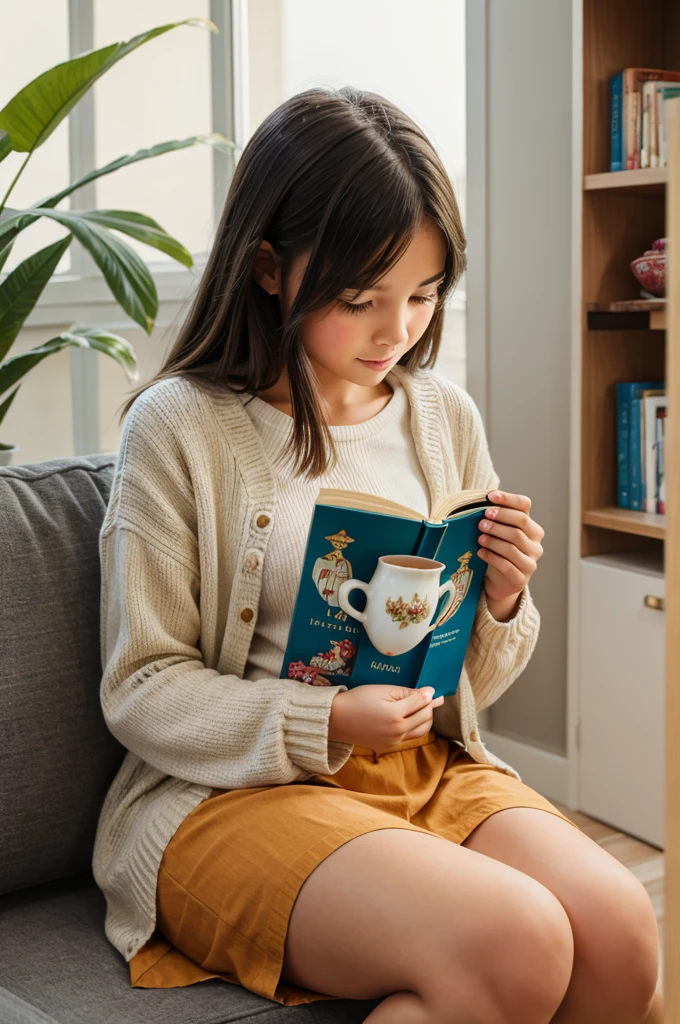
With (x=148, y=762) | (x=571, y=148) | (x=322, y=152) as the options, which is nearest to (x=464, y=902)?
(x=148, y=762)

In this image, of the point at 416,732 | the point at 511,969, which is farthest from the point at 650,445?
the point at 511,969

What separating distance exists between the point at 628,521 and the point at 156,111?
7.60 ft

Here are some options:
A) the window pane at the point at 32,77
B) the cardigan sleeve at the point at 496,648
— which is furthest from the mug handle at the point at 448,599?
the window pane at the point at 32,77

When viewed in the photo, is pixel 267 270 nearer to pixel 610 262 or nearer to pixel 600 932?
pixel 600 932

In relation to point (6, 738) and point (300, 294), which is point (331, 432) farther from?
point (6, 738)

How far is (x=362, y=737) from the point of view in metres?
1.09

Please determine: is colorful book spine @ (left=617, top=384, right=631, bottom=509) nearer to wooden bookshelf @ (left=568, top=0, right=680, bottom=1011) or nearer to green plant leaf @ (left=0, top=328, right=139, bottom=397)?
wooden bookshelf @ (left=568, top=0, right=680, bottom=1011)

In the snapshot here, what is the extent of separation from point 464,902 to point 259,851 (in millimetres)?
203

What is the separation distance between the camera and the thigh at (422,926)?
917mm

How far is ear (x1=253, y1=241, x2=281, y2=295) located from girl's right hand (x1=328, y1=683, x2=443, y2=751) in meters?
0.48

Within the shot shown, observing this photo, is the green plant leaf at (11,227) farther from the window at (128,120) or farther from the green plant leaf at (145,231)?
the window at (128,120)

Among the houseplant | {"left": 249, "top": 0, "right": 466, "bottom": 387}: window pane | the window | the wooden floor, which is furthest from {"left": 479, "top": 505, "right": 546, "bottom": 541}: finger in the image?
the window

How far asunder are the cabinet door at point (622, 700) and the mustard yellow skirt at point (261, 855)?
106cm

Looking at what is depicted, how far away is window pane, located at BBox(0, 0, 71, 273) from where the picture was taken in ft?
11.0
